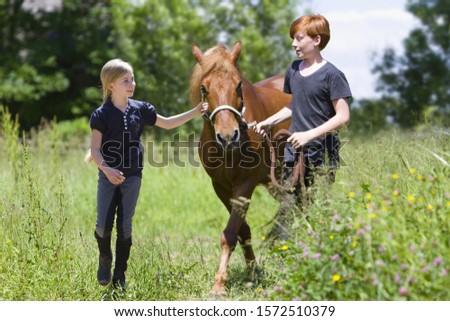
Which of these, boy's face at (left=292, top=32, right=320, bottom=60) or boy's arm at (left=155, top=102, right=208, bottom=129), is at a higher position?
boy's face at (left=292, top=32, right=320, bottom=60)

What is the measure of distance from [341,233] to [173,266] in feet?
6.86

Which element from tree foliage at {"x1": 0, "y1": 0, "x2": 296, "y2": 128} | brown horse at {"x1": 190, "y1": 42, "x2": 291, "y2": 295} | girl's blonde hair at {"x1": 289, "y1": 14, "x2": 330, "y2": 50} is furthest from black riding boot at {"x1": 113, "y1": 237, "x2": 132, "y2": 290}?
tree foliage at {"x1": 0, "y1": 0, "x2": 296, "y2": 128}

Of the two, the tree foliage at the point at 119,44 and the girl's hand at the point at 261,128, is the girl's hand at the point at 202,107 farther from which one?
the tree foliage at the point at 119,44

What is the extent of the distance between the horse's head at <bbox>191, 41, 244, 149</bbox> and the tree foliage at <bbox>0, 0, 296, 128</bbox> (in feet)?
40.1

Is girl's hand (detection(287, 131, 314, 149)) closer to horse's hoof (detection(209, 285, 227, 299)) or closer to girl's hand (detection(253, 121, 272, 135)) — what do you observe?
girl's hand (detection(253, 121, 272, 135))

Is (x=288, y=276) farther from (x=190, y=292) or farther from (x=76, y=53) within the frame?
(x=76, y=53)

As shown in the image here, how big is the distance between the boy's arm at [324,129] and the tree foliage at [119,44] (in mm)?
13033

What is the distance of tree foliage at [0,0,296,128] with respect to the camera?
2098 centimetres

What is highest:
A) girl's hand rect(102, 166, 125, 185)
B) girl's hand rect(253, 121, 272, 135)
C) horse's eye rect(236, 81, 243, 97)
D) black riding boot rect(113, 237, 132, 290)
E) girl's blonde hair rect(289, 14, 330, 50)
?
girl's blonde hair rect(289, 14, 330, 50)

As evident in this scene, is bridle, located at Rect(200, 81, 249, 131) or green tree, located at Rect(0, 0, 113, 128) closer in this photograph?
bridle, located at Rect(200, 81, 249, 131)

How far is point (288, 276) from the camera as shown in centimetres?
417

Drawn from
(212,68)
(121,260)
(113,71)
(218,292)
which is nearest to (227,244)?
(218,292)

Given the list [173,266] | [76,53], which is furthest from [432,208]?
[76,53]

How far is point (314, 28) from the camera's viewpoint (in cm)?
512
